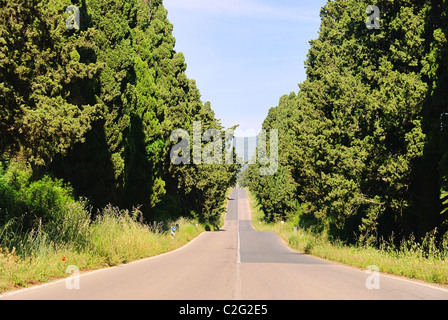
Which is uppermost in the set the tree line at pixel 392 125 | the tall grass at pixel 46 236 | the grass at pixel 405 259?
the tree line at pixel 392 125

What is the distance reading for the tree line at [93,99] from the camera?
1137 centimetres

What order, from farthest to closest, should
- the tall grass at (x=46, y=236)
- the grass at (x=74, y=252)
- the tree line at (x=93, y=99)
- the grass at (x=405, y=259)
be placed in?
the tree line at (x=93, y=99), the grass at (x=405, y=259), the tall grass at (x=46, y=236), the grass at (x=74, y=252)

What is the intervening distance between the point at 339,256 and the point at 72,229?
1099 cm

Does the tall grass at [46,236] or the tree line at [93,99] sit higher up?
the tree line at [93,99]

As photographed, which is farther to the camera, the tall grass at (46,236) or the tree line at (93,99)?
the tree line at (93,99)

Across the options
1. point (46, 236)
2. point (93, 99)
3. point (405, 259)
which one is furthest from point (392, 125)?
point (46, 236)

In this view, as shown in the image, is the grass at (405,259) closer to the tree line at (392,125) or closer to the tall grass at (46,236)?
the tree line at (392,125)

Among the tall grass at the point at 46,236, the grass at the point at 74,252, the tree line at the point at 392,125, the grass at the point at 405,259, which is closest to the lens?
the grass at the point at 74,252

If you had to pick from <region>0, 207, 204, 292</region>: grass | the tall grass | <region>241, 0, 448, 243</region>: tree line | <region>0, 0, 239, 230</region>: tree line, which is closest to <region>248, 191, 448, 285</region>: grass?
<region>241, 0, 448, 243</region>: tree line

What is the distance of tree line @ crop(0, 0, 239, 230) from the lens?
1137 centimetres

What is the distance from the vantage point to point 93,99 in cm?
1875

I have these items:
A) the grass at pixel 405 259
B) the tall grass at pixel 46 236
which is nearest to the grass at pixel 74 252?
the tall grass at pixel 46 236

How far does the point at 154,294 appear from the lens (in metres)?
7.71
